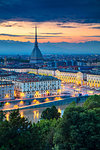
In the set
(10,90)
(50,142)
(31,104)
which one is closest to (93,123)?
(50,142)

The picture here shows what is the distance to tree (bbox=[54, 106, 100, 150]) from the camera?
7742 millimetres

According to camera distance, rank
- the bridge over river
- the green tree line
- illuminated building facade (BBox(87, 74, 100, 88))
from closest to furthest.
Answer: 1. the green tree line
2. the bridge over river
3. illuminated building facade (BBox(87, 74, 100, 88))

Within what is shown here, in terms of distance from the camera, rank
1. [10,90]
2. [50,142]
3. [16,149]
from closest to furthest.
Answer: [16,149] → [50,142] → [10,90]

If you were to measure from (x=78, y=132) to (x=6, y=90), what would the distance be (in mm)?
14163

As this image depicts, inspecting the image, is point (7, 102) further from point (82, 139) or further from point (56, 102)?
point (82, 139)

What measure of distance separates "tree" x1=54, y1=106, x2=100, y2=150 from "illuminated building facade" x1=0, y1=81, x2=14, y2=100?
12837 mm

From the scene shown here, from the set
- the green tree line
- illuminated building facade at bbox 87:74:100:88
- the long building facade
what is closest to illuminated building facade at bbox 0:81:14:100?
the green tree line

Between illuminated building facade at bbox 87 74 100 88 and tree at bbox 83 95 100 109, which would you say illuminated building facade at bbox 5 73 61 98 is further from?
illuminated building facade at bbox 87 74 100 88

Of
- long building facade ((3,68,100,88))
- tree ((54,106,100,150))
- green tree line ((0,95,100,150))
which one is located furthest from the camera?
long building facade ((3,68,100,88))

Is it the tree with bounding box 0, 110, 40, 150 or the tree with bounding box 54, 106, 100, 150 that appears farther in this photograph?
the tree with bounding box 54, 106, 100, 150

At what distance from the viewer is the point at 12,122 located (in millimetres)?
7543

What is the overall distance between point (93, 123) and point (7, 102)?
12318 millimetres

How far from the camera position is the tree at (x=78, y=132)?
774 centimetres

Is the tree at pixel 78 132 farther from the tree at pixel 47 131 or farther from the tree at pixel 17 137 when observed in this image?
the tree at pixel 17 137
